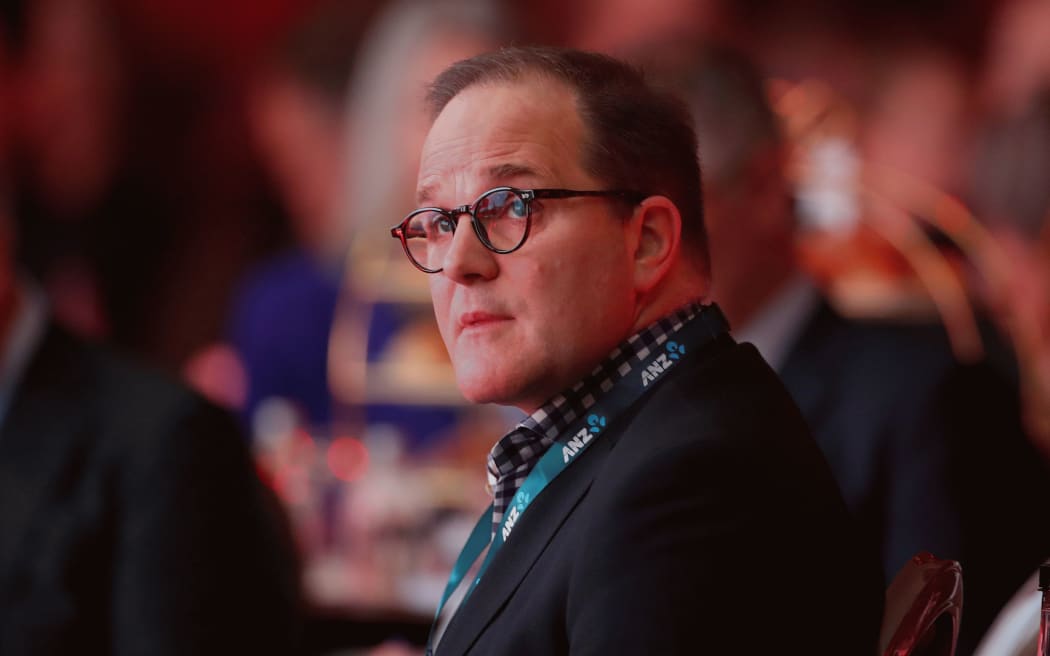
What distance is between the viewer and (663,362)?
6.33ft

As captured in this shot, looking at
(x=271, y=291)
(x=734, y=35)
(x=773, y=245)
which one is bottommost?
(x=773, y=245)

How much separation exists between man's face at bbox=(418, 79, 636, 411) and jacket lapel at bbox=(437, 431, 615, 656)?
9cm

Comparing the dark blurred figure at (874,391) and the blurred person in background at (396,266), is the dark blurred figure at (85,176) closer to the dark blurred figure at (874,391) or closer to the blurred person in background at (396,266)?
the blurred person in background at (396,266)

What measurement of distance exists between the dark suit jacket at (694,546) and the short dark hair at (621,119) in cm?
20

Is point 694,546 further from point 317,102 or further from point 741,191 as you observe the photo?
point 317,102

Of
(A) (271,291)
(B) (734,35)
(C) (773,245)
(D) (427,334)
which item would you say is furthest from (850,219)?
(B) (734,35)

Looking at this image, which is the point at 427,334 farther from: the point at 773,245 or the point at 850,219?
the point at 773,245

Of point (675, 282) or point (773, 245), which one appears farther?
point (773, 245)

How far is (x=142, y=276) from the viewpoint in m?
6.67

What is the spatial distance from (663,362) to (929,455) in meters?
1.45

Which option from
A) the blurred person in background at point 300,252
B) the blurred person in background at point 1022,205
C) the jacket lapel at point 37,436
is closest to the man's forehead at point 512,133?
the jacket lapel at point 37,436

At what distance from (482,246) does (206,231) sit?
515 centimetres

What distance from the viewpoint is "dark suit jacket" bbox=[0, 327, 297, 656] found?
9.19 ft

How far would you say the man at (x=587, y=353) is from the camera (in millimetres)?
1736
